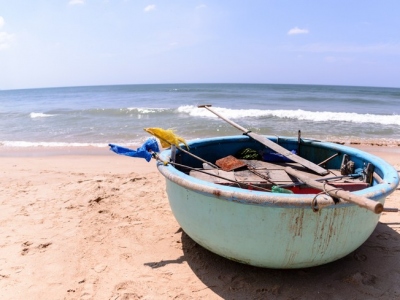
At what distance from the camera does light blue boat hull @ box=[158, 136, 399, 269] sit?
207 cm

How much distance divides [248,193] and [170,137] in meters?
1.46

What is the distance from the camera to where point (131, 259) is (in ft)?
9.54

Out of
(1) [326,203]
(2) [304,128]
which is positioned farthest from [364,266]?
(2) [304,128]

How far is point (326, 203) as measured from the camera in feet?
6.36

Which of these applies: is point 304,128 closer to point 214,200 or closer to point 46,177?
point 46,177

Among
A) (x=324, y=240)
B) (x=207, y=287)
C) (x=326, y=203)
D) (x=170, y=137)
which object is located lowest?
(x=207, y=287)

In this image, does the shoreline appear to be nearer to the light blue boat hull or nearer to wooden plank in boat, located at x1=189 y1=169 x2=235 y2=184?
wooden plank in boat, located at x1=189 y1=169 x2=235 y2=184

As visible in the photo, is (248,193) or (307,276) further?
(307,276)

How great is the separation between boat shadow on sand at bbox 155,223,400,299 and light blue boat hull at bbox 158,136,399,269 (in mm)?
237

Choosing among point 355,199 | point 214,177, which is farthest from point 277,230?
point 214,177

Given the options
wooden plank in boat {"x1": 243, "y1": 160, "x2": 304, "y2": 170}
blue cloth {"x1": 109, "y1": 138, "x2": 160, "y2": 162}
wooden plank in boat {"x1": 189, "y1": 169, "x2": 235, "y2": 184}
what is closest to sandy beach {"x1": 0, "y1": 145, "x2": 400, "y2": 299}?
wooden plank in boat {"x1": 189, "y1": 169, "x2": 235, "y2": 184}

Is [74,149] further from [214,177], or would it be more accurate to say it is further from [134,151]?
[214,177]

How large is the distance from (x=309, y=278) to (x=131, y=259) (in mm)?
1561

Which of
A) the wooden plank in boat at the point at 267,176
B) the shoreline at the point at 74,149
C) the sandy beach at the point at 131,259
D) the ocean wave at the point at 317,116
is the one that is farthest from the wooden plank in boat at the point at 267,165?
the ocean wave at the point at 317,116
